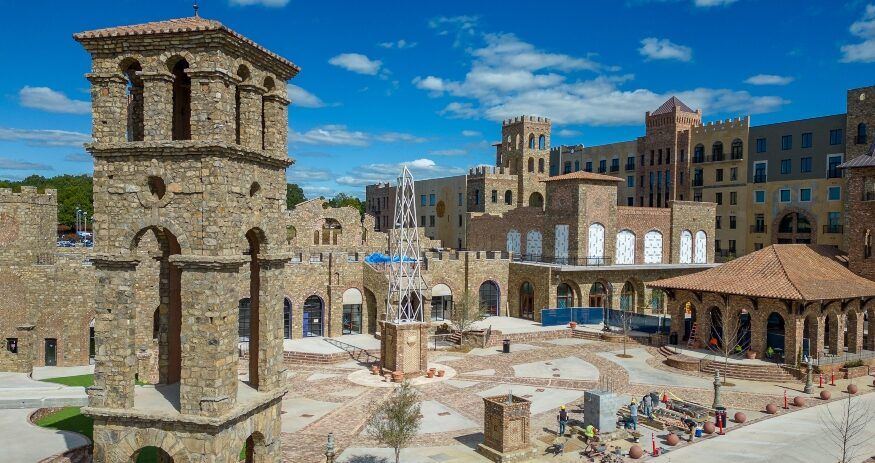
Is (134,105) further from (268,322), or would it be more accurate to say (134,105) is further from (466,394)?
(466,394)

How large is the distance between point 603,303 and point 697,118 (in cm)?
2940

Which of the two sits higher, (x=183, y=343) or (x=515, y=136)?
(x=515, y=136)

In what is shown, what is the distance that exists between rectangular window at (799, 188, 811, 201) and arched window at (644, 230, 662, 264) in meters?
16.7

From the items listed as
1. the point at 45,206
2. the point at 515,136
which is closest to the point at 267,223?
the point at 45,206

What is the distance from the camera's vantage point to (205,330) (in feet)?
49.2

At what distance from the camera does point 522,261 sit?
5216cm

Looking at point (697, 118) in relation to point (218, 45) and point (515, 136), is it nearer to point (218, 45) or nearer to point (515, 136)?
point (515, 136)

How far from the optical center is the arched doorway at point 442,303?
46.0m

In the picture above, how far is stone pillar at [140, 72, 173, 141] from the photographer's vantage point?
15.4m

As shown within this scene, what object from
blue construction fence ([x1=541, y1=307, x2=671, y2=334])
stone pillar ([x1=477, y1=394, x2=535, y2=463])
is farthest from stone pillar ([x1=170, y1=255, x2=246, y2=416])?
blue construction fence ([x1=541, y1=307, x2=671, y2=334])

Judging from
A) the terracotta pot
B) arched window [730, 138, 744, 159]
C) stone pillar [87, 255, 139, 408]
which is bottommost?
the terracotta pot

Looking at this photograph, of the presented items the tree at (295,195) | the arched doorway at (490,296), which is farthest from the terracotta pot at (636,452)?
the tree at (295,195)

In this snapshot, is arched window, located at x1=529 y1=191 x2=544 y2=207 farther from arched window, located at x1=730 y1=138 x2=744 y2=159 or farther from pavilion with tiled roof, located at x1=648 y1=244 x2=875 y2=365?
pavilion with tiled roof, located at x1=648 y1=244 x2=875 y2=365

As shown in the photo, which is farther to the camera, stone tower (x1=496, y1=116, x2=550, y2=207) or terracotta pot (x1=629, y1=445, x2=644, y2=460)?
stone tower (x1=496, y1=116, x2=550, y2=207)
